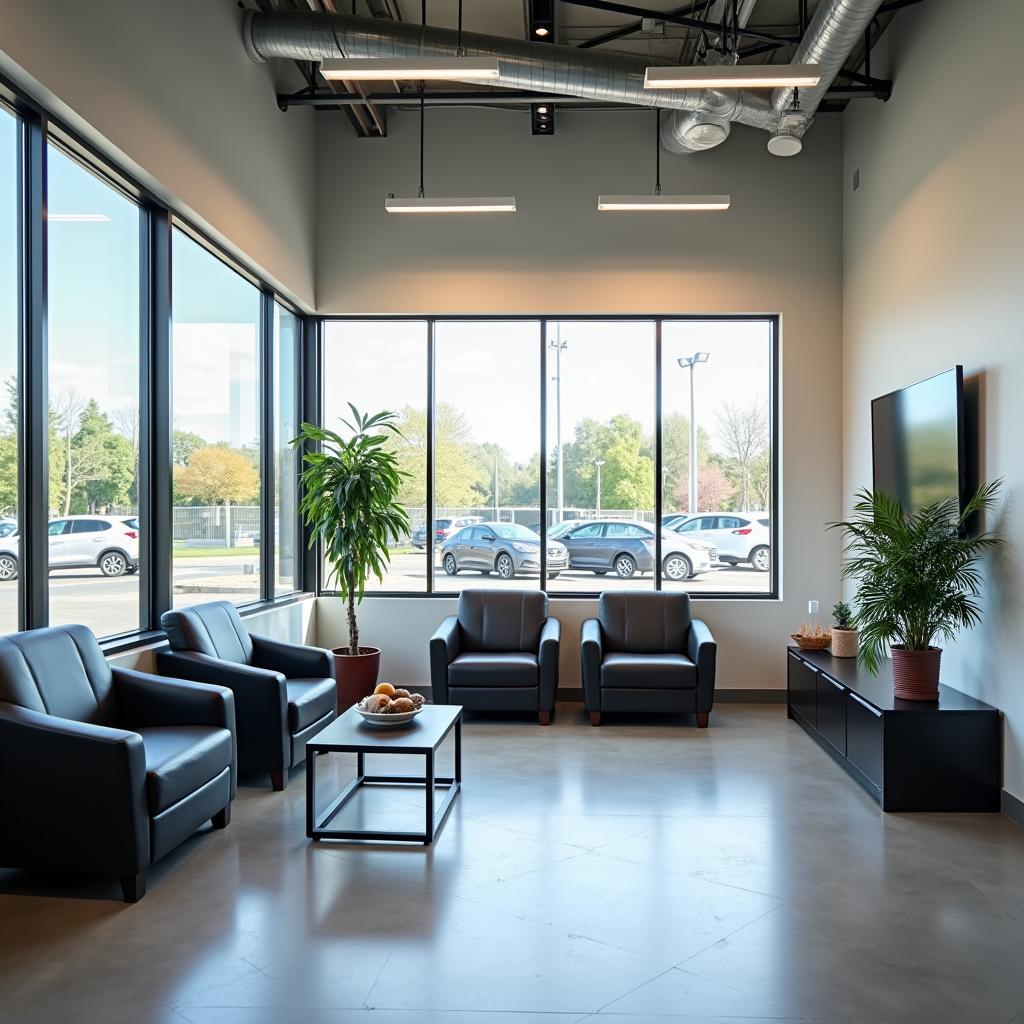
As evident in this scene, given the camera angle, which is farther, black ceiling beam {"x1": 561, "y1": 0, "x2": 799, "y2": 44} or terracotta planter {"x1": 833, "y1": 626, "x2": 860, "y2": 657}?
terracotta planter {"x1": 833, "y1": 626, "x2": 860, "y2": 657}

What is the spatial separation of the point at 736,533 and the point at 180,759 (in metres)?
4.99

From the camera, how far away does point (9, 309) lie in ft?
12.3

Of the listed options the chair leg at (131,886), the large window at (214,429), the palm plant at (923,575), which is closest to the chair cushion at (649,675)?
the palm plant at (923,575)

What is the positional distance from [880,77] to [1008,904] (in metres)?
5.37

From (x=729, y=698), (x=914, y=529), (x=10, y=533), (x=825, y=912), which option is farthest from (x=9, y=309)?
(x=729, y=698)

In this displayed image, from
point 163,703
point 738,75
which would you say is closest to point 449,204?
point 738,75

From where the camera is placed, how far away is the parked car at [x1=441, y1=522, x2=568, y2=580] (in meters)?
7.47

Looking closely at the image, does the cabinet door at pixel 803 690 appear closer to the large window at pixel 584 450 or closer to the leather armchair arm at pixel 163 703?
the large window at pixel 584 450

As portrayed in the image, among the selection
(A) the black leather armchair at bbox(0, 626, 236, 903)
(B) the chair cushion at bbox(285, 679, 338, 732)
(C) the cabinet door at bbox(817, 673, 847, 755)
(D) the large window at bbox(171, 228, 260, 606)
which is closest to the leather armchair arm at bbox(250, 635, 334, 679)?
(B) the chair cushion at bbox(285, 679, 338, 732)

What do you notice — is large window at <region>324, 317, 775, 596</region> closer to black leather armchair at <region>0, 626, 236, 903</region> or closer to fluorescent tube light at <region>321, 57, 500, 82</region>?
fluorescent tube light at <region>321, 57, 500, 82</region>

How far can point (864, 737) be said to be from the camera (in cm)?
478

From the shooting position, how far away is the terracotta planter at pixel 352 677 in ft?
21.2

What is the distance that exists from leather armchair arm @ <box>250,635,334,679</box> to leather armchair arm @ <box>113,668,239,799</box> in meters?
1.35

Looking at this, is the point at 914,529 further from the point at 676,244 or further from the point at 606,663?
the point at 676,244
